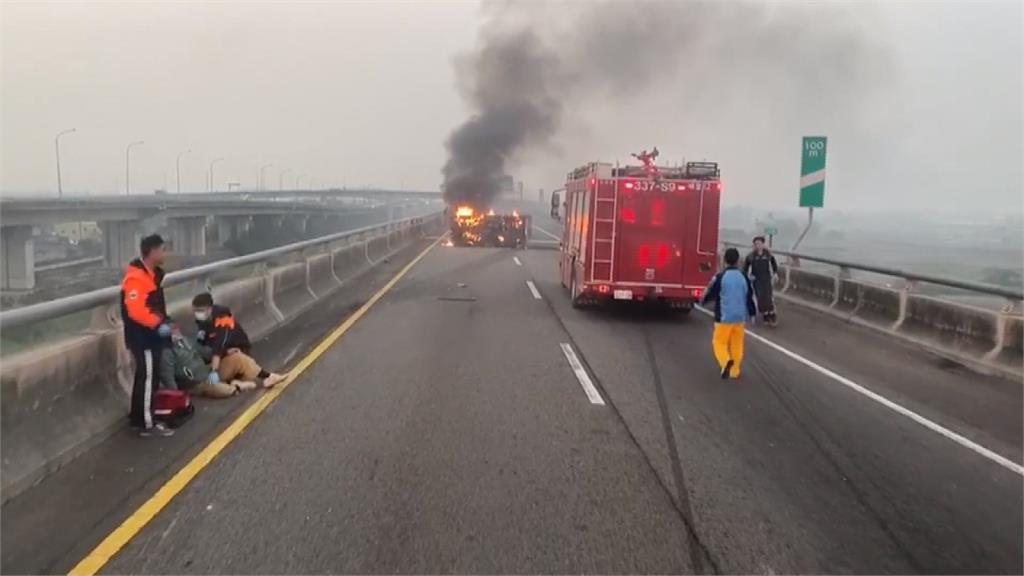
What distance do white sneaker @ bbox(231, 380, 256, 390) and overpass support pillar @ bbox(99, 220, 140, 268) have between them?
25.1 metres

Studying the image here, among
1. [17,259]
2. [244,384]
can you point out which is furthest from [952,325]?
[17,259]

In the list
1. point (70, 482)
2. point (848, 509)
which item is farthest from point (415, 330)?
point (848, 509)

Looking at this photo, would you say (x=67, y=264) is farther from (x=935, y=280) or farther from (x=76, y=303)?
(x=935, y=280)

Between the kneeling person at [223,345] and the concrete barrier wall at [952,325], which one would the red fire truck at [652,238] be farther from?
the kneeling person at [223,345]

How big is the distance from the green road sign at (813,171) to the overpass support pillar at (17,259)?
1650cm

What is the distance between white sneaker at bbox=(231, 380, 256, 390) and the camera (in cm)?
809

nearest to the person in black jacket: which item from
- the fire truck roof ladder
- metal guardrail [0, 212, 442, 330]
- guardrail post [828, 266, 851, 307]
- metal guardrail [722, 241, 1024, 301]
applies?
metal guardrail [722, 241, 1024, 301]

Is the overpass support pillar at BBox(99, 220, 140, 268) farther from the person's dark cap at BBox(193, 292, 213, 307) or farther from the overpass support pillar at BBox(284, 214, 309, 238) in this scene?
the overpass support pillar at BBox(284, 214, 309, 238)

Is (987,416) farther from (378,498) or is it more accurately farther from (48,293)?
(48,293)

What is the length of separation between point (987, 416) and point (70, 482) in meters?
8.09

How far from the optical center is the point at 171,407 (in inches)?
264

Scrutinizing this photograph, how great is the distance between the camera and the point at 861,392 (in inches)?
353

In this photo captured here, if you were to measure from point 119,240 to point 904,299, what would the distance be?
107 ft

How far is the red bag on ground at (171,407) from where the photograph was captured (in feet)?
21.8
